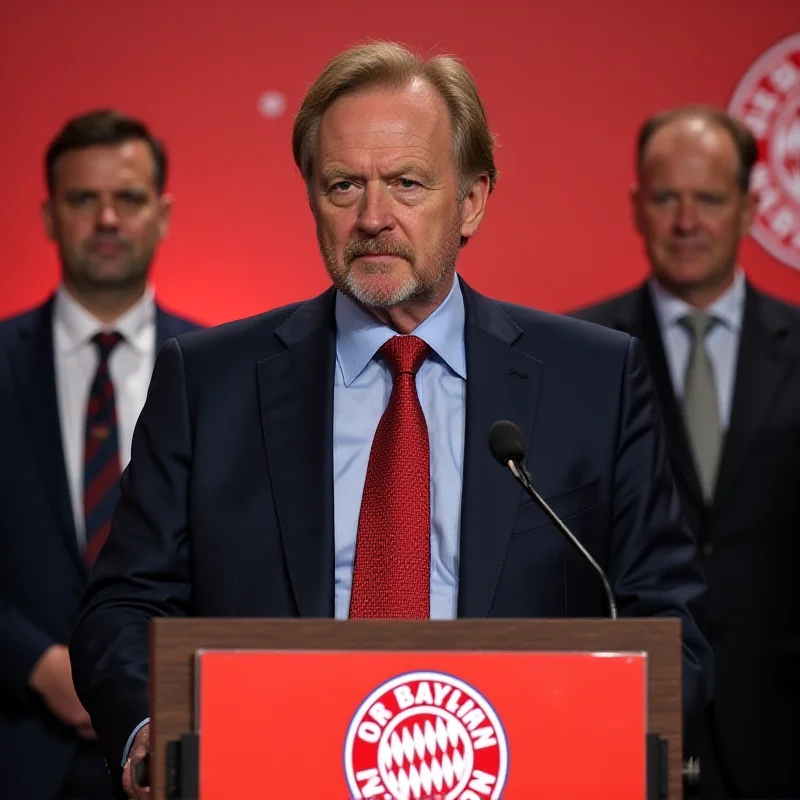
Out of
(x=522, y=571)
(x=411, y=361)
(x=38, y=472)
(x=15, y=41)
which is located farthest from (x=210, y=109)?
(x=522, y=571)

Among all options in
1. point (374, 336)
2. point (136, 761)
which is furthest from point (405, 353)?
point (136, 761)

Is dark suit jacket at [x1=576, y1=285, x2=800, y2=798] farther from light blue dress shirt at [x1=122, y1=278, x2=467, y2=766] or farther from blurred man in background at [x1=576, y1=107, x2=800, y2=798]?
light blue dress shirt at [x1=122, y1=278, x2=467, y2=766]

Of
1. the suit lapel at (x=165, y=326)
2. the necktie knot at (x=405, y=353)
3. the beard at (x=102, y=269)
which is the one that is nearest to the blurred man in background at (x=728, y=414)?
the suit lapel at (x=165, y=326)

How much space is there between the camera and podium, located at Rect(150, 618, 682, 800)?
1330 millimetres

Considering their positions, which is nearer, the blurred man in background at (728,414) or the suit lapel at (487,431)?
the suit lapel at (487,431)

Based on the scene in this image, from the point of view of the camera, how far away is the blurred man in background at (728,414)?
3152 millimetres

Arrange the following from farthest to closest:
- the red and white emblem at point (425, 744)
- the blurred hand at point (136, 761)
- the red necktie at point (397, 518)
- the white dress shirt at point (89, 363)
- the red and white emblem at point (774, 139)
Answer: the red and white emblem at point (774, 139) → the white dress shirt at point (89, 363) → the red necktie at point (397, 518) → the blurred hand at point (136, 761) → the red and white emblem at point (425, 744)

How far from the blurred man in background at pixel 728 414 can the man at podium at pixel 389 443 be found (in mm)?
1164

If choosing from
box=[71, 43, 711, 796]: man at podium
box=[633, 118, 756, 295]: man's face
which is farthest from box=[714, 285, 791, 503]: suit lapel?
box=[71, 43, 711, 796]: man at podium

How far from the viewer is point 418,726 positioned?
1.34 m

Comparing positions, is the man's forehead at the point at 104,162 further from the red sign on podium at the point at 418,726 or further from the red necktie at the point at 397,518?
the red sign on podium at the point at 418,726

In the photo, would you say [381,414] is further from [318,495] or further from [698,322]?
[698,322]

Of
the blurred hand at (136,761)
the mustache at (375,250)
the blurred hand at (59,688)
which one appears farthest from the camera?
the blurred hand at (59,688)

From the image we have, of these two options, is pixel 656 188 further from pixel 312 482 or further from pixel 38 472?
pixel 312 482
